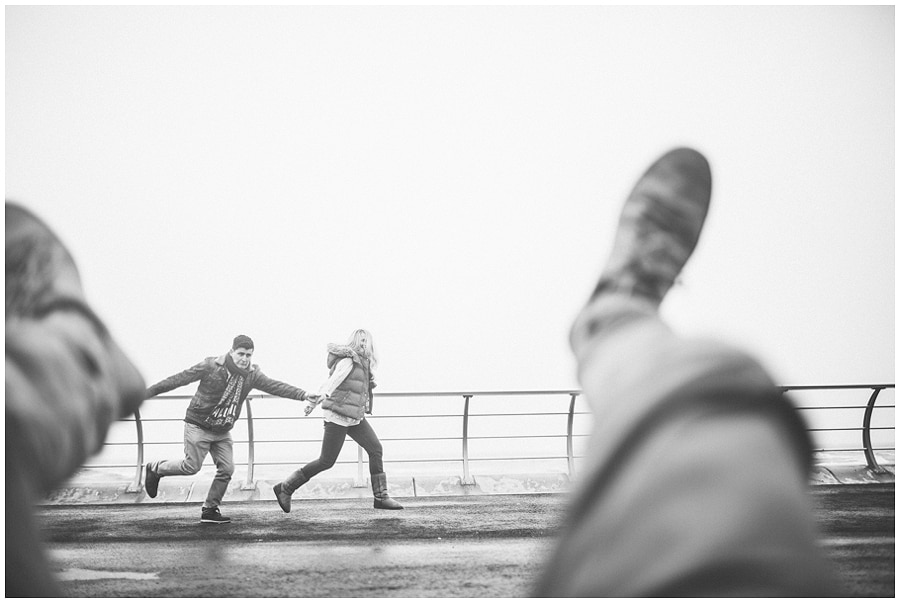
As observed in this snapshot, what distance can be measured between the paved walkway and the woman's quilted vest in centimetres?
90

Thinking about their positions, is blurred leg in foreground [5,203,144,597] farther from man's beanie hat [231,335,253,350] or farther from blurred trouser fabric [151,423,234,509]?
blurred trouser fabric [151,423,234,509]

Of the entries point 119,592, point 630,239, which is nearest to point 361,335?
point 119,592

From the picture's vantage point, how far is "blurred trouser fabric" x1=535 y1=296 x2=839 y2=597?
2.90ft

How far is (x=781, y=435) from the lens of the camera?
1049 mm

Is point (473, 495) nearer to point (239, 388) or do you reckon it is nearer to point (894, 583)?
point (239, 388)

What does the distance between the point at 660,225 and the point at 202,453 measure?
193 inches

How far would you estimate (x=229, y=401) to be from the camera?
18.9 feet

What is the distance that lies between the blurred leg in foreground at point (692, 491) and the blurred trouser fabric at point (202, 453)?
5.21 m

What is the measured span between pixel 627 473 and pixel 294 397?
501 cm

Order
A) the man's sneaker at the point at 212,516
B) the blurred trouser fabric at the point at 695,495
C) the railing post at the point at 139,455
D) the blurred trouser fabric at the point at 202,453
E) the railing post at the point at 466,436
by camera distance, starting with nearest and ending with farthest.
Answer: the blurred trouser fabric at the point at 695,495 → the man's sneaker at the point at 212,516 → the blurred trouser fabric at the point at 202,453 → the railing post at the point at 139,455 → the railing post at the point at 466,436

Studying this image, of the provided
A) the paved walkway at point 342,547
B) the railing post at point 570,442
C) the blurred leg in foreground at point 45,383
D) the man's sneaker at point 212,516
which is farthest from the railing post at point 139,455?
the blurred leg in foreground at point 45,383

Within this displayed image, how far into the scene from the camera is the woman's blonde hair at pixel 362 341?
6129mm

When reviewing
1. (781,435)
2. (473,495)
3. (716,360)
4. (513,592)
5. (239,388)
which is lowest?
(473,495)

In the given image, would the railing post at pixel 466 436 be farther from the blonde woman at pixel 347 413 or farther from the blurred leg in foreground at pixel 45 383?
the blurred leg in foreground at pixel 45 383
